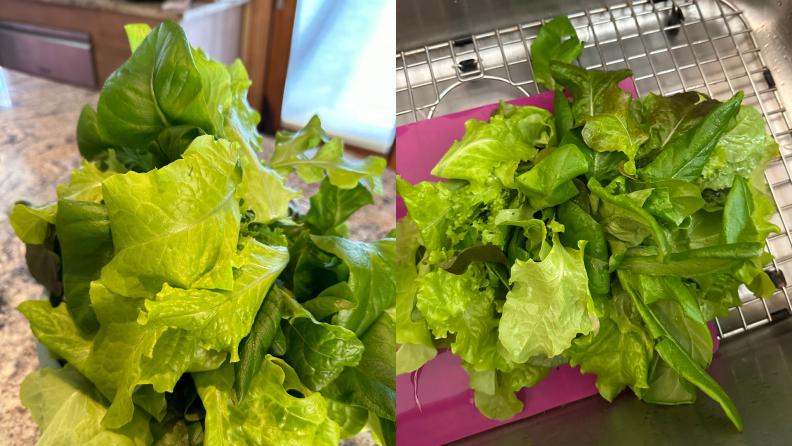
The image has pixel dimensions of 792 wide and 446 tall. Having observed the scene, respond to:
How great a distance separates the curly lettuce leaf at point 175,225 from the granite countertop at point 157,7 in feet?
3.03

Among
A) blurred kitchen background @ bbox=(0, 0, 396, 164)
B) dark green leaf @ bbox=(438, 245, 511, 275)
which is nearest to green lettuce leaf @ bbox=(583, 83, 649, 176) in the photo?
dark green leaf @ bbox=(438, 245, 511, 275)

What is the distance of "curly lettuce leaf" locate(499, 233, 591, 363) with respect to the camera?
373mm

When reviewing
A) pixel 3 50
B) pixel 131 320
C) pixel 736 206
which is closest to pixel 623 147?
pixel 736 206

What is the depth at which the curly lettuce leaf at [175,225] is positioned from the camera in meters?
0.25

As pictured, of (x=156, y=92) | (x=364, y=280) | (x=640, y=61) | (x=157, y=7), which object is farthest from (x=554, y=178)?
(x=157, y=7)

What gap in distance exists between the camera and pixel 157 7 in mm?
1070

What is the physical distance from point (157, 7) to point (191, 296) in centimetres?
103

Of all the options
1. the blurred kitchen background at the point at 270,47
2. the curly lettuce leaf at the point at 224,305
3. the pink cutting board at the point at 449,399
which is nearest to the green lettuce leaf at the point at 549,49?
the pink cutting board at the point at 449,399

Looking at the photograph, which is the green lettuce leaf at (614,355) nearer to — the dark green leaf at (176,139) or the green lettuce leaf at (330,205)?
the green lettuce leaf at (330,205)

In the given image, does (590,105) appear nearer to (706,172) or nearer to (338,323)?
(706,172)

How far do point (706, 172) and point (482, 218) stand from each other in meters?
0.18

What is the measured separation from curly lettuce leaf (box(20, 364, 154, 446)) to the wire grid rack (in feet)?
1.38

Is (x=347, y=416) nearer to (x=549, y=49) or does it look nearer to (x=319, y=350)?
(x=319, y=350)

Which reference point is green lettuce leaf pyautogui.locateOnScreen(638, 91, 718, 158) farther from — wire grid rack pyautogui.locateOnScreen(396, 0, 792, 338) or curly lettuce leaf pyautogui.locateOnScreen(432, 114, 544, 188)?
wire grid rack pyautogui.locateOnScreen(396, 0, 792, 338)
